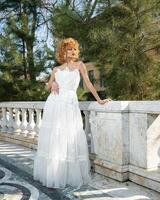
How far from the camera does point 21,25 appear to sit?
12.2 m

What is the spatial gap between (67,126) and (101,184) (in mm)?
850

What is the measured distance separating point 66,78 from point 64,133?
708 millimetres

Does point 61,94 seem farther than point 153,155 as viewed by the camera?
Yes

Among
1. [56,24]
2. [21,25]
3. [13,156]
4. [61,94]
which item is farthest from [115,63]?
[21,25]

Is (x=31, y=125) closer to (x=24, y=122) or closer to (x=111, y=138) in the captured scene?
(x=24, y=122)

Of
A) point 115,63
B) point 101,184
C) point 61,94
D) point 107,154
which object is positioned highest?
point 115,63

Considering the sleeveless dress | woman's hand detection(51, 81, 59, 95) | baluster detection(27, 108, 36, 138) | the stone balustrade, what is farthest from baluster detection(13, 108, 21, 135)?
woman's hand detection(51, 81, 59, 95)

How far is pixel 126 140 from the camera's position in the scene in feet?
16.3

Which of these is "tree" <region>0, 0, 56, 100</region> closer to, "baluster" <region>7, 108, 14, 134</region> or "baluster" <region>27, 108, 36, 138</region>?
"baluster" <region>7, 108, 14, 134</region>

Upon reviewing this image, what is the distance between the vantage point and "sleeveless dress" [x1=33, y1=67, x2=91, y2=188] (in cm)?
496

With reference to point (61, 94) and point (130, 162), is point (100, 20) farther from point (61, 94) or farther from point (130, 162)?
point (130, 162)

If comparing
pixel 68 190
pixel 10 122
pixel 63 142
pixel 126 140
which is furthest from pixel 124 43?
pixel 68 190

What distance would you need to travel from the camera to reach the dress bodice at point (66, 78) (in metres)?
5.04

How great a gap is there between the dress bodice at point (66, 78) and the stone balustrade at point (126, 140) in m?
0.53
